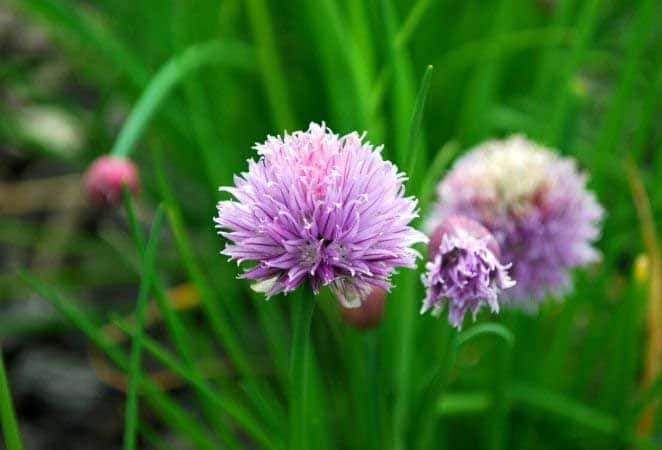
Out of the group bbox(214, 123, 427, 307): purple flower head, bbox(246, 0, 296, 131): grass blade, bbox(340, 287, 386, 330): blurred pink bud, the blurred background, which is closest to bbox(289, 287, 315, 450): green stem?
bbox(214, 123, 427, 307): purple flower head

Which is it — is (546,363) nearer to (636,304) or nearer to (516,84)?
(636,304)

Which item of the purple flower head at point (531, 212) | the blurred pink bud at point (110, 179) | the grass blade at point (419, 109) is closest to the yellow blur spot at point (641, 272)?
the purple flower head at point (531, 212)

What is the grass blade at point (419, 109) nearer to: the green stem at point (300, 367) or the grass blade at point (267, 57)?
the green stem at point (300, 367)

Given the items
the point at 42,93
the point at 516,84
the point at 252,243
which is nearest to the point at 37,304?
the point at 42,93

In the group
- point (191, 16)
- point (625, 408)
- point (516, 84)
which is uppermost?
point (516, 84)

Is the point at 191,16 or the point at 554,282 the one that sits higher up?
the point at 191,16

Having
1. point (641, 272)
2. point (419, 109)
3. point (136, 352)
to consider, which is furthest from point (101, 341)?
point (641, 272)

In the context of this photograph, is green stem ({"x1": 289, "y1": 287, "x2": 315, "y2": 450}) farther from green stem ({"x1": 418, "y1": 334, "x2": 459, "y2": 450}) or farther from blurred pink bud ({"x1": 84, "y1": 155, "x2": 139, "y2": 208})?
blurred pink bud ({"x1": 84, "y1": 155, "x2": 139, "y2": 208})
